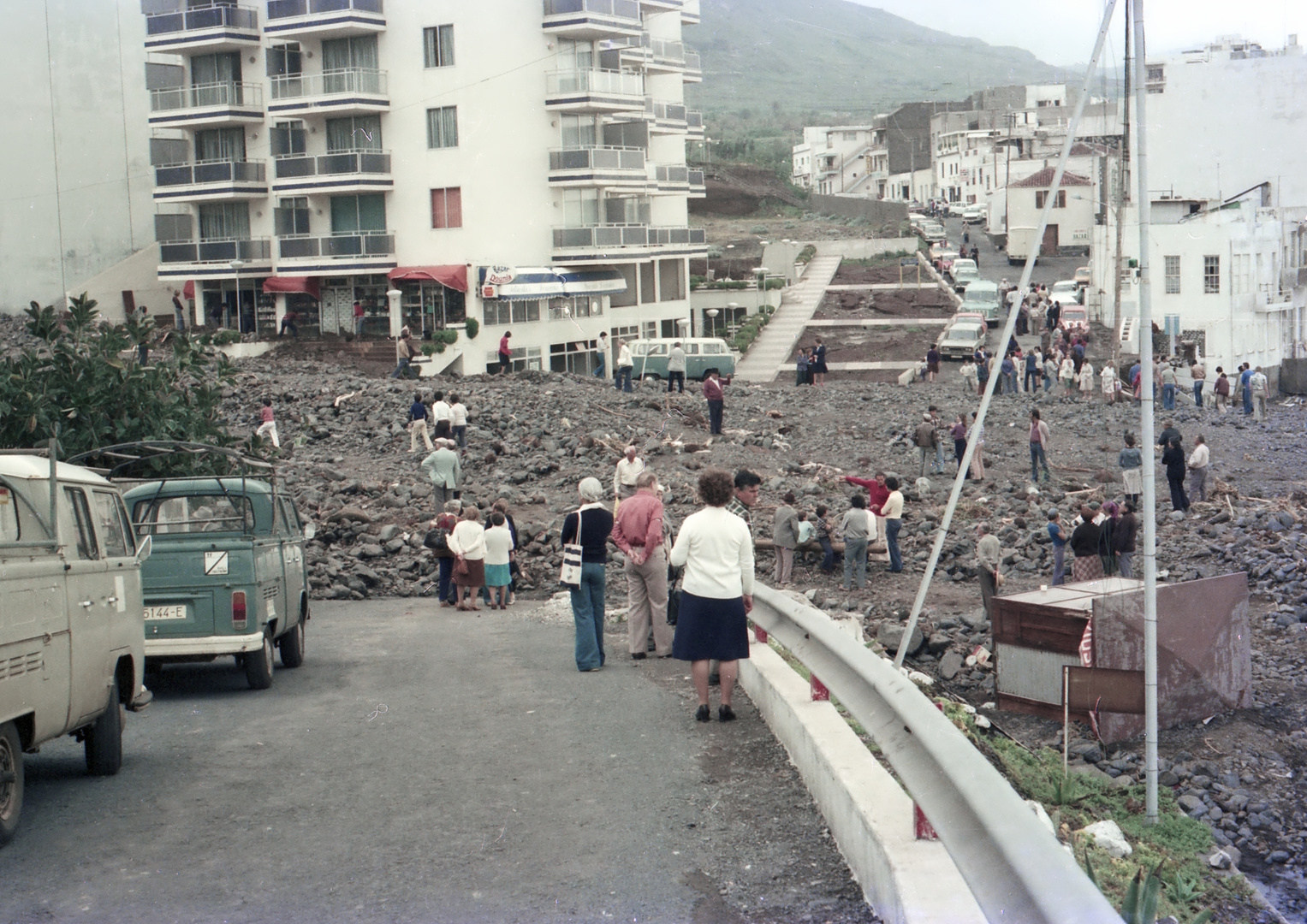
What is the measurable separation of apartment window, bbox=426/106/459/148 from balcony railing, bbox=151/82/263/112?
740cm

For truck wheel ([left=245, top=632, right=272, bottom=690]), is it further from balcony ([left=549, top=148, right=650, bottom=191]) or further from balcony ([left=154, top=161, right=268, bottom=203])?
balcony ([left=154, top=161, right=268, bottom=203])

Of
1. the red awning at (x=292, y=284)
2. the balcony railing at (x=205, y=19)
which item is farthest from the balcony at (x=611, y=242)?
the balcony railing at (x=205, y=19)

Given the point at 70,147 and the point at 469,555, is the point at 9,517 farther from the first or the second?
the point at 70,147

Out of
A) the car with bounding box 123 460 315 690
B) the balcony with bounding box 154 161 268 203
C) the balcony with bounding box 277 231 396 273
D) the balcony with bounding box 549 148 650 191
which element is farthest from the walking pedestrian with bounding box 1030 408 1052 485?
the balcony with bounding box 154 161 268 203

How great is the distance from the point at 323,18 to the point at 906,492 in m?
33.2

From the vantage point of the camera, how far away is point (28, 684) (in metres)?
6.45

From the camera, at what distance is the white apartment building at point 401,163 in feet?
168

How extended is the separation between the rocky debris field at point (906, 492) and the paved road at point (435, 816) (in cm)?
490

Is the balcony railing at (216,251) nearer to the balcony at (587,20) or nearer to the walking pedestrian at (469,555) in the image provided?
the balcony at (587,20)

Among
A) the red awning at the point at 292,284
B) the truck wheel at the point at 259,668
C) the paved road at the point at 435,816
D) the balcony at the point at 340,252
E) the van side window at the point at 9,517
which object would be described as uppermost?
the balcony at the point at 340,252

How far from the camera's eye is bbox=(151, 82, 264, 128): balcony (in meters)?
52.7

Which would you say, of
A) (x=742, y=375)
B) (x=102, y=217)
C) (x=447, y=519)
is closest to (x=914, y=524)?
(x=447, y=519)

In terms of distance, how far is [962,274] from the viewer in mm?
70562

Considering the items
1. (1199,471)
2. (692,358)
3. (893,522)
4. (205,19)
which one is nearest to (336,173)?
→ (205,19)
